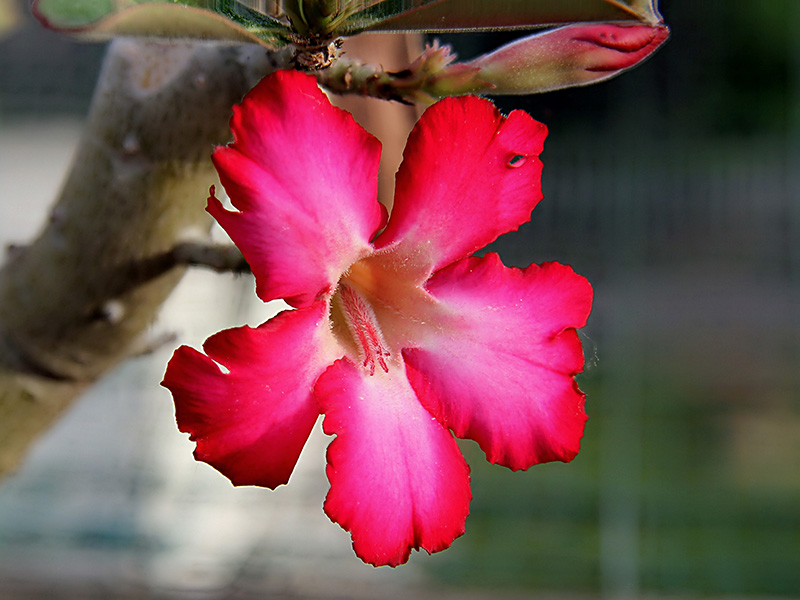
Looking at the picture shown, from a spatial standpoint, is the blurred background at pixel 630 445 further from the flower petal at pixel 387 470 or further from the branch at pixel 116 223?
the flower petal at pixel 387 470

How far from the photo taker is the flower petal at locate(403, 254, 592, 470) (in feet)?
0.64

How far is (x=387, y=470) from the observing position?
184 millimetres

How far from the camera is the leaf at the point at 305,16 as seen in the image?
0.15 meters

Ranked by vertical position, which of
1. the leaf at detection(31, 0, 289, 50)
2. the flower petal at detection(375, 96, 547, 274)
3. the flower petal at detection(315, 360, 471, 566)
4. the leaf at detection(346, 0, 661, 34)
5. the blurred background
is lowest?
the blurred background

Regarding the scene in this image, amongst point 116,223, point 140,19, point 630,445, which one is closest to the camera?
point 140,19

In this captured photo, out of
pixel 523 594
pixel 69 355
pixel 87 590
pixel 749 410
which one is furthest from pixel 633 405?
pixel 69 355

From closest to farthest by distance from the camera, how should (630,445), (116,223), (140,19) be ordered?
(140,19) → (116,223) → (630,445)

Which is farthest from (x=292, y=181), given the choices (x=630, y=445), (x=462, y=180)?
(x=630, y=445)

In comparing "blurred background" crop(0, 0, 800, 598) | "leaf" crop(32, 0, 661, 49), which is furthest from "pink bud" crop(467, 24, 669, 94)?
"blurred background" crop(0, 0, 800, 598)

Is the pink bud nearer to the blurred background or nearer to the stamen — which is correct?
the stamen

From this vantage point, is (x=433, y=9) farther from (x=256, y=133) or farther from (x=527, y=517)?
(x=527, y=517)

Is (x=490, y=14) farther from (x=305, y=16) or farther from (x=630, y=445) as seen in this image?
(x=630, y=445)

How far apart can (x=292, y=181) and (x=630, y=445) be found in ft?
6.59

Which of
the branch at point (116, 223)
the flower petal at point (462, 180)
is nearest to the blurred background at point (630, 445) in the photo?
the branch at point (116, 223)
